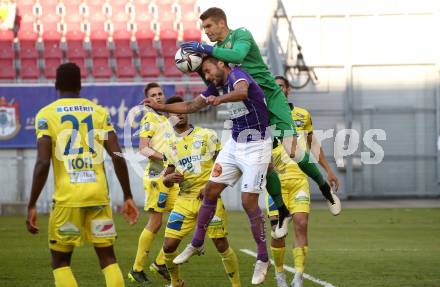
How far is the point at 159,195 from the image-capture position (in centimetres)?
1174

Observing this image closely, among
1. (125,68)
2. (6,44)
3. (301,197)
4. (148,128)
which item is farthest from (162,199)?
(6,44)

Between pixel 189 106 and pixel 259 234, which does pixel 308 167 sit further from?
pixel 189 106

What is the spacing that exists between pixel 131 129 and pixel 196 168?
440 inches

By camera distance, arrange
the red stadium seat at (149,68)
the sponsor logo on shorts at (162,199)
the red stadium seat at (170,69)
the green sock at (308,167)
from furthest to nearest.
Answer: the red stadium seat at (149,68), the red stadium seat at (170,69), the sponsor logo on shorts at (162,199), the green sock at (308,167)

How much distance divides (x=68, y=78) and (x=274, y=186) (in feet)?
9.51

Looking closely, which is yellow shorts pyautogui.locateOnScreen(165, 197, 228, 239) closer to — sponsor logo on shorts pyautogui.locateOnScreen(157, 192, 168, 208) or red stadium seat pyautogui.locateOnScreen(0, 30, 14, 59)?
sponsor logo on shorts pyautogui.locateOnScreen(157, 192, 168, 208)

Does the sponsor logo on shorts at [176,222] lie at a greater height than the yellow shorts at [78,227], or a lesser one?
lesser

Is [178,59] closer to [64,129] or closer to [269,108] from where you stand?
[269,108]

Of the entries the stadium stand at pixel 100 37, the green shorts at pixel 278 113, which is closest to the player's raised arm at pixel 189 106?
the green shorts at pixel 278 113

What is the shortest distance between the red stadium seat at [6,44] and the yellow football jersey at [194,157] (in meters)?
15.7

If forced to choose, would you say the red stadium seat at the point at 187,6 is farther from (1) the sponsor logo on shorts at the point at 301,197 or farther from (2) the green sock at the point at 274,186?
(2) the green sock at the point at 274,186

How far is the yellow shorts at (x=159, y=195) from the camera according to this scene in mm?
11680

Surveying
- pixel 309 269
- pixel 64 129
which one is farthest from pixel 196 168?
pixel 64 129

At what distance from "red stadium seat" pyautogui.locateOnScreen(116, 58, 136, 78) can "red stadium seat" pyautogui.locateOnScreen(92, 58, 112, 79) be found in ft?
0.81
